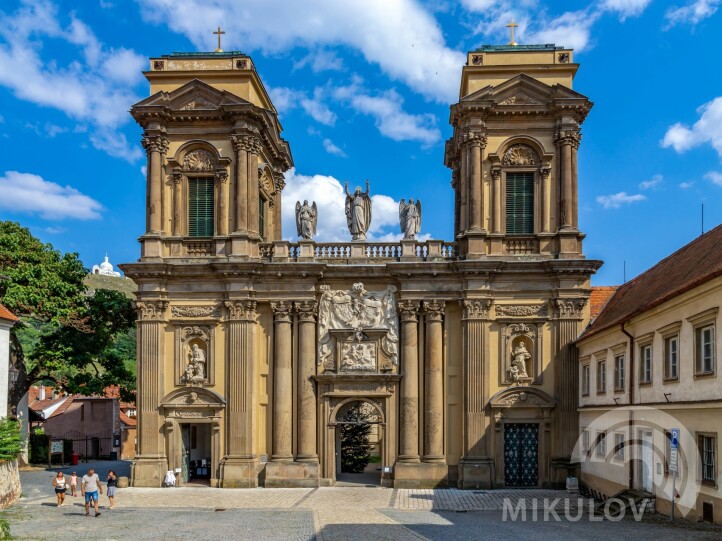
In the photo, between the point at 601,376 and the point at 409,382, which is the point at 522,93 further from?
the point at 409,382

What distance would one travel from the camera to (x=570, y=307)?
109 ft

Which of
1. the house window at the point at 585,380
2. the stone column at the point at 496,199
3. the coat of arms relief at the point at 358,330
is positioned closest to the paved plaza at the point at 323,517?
the house window at the point at 585,380

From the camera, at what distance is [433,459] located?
33219 millimetres

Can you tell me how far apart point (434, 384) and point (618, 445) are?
864 cm

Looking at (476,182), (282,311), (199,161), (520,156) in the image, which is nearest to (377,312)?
(282,311)

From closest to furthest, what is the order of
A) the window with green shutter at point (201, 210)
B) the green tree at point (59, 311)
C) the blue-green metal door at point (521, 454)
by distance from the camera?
1. the blue-green metal door at point (521, 454)
2. the window with green shutter at point (201, 210)
3. the green tree at point (59, 311)

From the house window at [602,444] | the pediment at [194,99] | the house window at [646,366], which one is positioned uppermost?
the pediment at [194,99]

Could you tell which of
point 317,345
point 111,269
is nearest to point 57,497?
point 317,345

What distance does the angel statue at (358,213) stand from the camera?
35562 millimetres

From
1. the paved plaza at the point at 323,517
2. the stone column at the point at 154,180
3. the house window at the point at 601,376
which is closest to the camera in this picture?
the paved plaza at the point at 323,517

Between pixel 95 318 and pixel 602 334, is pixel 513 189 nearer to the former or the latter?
pixel 602 334

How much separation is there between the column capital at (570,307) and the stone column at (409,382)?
20.3 ft

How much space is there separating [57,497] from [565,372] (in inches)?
826

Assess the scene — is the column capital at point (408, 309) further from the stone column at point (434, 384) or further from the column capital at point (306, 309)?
the column capital at point (306, 309)
